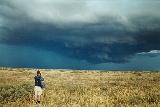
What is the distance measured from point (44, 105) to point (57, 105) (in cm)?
100

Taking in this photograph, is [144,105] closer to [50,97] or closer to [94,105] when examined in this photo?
[94,105]

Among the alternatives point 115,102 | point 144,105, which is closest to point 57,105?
point 115,102

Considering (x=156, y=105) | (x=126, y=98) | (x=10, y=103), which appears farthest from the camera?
(x=126, y=98)

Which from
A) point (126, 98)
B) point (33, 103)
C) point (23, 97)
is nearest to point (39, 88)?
point (33, 103)

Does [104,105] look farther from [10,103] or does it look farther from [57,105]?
[10,103]

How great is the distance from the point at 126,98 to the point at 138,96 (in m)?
1.76

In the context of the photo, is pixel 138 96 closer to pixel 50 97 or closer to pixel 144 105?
pixel 144 105

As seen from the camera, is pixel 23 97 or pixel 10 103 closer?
pixel 10 103

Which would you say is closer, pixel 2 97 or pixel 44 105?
pixel 44 105

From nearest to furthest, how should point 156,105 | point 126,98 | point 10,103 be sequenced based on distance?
1. point 156,105
2. point 10,103
3. point 126,98

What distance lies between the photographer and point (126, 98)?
30.1 metres

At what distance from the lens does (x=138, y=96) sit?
3133cm

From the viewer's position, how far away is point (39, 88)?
1067 inches

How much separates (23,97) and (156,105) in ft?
39.4
